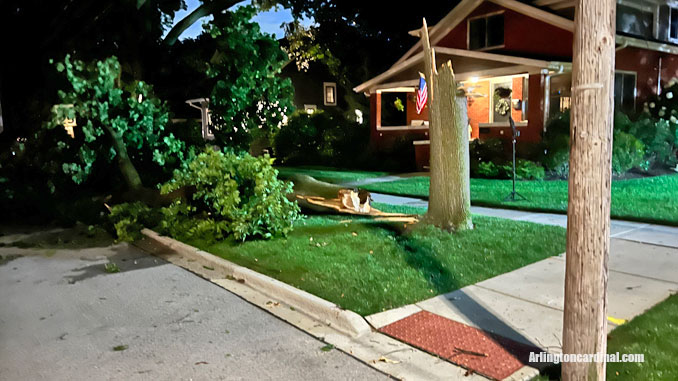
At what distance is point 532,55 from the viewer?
1791 centimetres

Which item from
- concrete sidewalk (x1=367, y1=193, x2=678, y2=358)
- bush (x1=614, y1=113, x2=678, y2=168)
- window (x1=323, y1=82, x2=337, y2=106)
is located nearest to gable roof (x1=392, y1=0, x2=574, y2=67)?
bush (x1=614, y1=113, x2=678, y2=168)

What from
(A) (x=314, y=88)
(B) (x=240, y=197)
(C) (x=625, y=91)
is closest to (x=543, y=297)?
(B) (x=240, y=197)

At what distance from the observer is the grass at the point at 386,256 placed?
5.48 m

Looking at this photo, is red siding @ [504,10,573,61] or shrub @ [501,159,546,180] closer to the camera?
shrub @ [501,159,546,180]

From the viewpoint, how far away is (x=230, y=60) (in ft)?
38.0

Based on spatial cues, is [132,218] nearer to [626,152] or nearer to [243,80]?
[243,80]

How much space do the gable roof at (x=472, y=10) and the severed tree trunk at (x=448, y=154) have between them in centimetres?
990

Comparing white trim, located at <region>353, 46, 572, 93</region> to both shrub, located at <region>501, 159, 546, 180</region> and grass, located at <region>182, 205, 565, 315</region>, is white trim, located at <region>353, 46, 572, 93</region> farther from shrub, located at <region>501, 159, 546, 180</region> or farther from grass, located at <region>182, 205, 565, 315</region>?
grass, located at <region>182, 205, 565, 315</region>

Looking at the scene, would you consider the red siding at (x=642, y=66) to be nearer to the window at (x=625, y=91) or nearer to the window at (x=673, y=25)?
the window at (x=625, y=91)

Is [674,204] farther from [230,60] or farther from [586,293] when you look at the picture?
[230,60]

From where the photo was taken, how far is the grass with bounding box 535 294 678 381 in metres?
3.54

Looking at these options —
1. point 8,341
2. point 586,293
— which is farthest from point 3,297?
point 586,293

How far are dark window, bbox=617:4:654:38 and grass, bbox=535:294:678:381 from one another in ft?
56.6

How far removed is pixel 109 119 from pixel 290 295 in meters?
6.49
